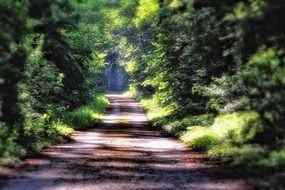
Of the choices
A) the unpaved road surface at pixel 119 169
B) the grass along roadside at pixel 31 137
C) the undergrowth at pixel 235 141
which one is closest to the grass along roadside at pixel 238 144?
the undergrowth at pixel 235 141

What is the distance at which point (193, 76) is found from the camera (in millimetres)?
25562

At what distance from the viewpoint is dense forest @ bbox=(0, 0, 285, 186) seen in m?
9.56

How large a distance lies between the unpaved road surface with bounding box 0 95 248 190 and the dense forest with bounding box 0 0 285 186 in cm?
79

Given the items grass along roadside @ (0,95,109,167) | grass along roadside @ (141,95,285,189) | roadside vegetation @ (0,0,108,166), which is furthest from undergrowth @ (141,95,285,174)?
roadside vegetation @ (0,0,108,166)

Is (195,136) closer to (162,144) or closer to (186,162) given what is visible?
(162,144)

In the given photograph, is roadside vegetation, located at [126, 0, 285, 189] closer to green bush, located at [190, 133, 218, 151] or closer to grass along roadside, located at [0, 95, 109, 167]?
green bush, located at [190, 133, 218, 151]

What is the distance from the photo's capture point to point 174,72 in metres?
28.1

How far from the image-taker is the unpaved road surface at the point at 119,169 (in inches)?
481

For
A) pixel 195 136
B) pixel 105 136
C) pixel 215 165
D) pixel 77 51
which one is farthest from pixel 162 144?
pixel 77 51

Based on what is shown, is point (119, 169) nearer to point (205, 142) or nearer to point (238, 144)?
point (238, 144)

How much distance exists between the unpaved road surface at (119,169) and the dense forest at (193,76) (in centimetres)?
79

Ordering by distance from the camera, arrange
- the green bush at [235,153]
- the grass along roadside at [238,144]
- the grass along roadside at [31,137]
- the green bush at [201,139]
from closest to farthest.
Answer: the grass along roadside at [238,144] → the green bush at [235,153] → the grass along roadside at [31,137] → the green bush at [201,139]

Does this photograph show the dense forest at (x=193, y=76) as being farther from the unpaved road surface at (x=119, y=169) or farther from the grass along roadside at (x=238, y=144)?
the unpaved road surface at (x=119, y=169)

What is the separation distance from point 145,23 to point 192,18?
37.0 m
